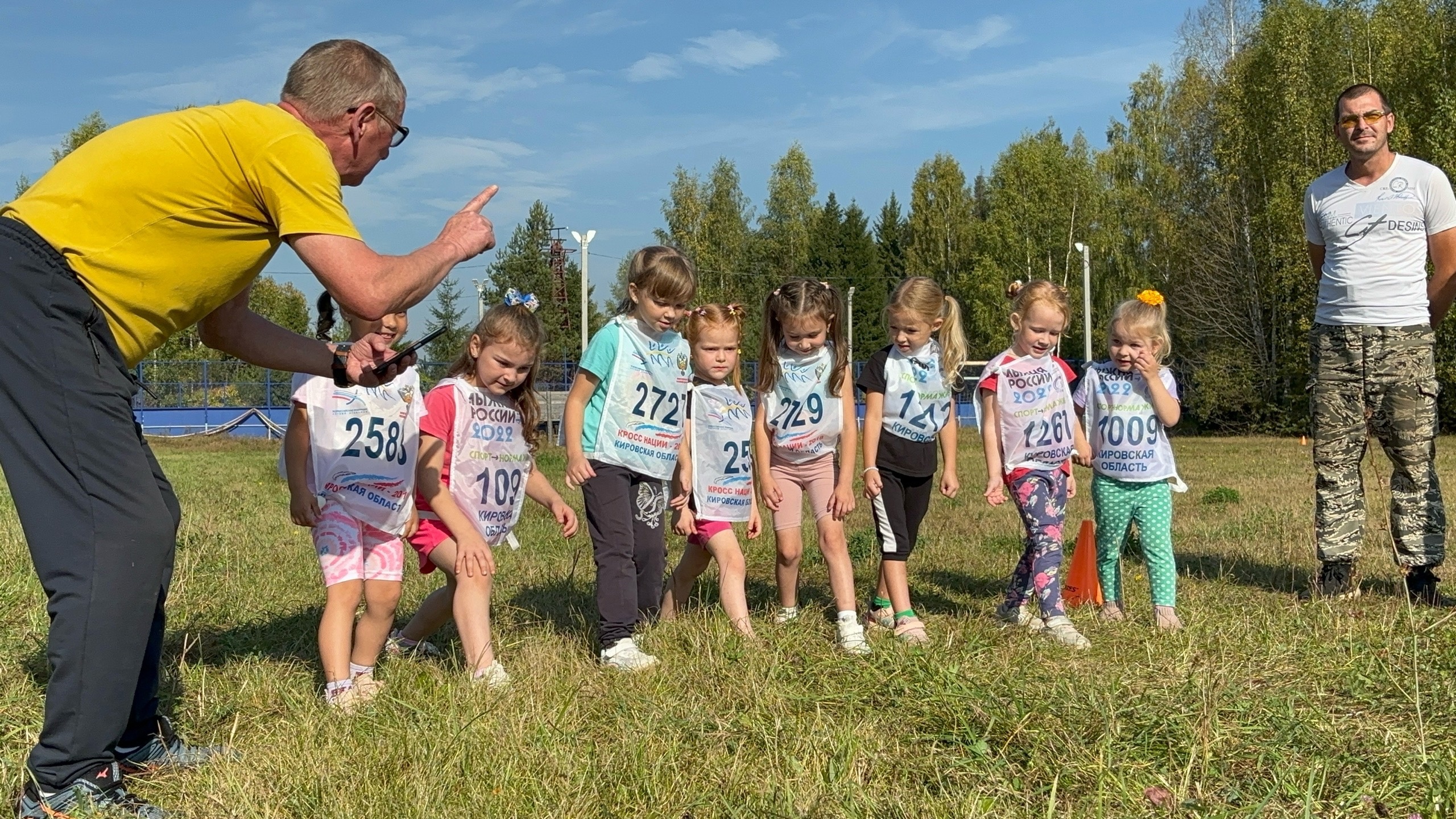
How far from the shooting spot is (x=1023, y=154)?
53562 mm

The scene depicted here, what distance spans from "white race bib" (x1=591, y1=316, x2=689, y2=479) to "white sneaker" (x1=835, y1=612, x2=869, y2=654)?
3.31ft

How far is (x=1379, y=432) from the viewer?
599cm

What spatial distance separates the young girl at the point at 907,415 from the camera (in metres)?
5.54

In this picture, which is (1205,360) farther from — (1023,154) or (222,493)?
(222,493)

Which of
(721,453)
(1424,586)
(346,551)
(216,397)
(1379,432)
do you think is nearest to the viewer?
(346,551)

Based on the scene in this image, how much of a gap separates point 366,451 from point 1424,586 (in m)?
5.16

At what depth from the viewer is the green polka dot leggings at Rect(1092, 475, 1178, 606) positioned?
5445 millimetres

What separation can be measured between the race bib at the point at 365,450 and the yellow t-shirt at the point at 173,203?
1195 millimetres

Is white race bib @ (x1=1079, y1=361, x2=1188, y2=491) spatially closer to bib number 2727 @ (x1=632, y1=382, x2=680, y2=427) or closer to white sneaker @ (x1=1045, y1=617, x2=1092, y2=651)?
white sneaker @ (x1=1045, y1=617, x2=1092, y2=651)

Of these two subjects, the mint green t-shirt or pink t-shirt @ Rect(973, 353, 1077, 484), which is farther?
pink t-shirt @ Rect(973, 353, 1077, 484)

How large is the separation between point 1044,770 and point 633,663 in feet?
6.20

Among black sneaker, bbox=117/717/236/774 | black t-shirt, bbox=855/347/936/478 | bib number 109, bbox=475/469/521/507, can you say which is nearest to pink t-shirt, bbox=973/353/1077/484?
black t-shirt, bbox=855/347/936/478

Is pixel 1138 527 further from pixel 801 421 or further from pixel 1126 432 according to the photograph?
pixel 801 421

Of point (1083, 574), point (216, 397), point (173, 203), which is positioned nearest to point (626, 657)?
point (173, 203)
